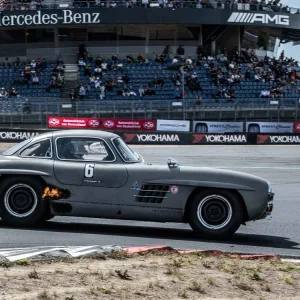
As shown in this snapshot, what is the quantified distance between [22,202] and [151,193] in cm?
184

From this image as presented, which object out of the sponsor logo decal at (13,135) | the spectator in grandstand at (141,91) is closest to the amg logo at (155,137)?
the sponsor logo decal at (13,135)

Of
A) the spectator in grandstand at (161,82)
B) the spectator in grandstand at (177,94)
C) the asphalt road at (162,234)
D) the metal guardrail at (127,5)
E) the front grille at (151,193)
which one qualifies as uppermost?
the metal guardrail at (127,5)

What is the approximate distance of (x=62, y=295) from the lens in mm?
6035

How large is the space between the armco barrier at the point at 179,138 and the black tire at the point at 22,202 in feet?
89.3

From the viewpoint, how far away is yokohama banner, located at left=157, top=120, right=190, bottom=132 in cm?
4219

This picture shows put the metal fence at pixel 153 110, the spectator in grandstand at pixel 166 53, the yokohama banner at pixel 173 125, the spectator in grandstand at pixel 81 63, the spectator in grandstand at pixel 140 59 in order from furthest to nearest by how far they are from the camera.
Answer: the spectator in grandstand at pixel 166 53
the spectator in grandstand at pixel 140 59
the spectator in grandstand at pixel 81 63
the yokohama banner at pixel 173 125
the metal fence at pixel 153 110

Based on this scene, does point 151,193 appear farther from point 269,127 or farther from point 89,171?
point 269,127

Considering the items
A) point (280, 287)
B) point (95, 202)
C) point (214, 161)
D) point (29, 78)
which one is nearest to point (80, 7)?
point (29, 78)

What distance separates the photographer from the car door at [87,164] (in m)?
10.3

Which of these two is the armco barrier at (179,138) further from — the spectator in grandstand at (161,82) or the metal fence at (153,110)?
the spectator in grandstand at (161,82)

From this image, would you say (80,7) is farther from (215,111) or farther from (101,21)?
(215,111)

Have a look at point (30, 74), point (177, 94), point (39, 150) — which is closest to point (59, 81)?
point (30, 74)

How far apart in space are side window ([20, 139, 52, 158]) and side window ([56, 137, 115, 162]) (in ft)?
0.47

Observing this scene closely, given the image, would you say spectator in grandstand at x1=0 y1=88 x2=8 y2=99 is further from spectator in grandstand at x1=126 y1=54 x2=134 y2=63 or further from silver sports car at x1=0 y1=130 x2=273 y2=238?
silver sports car at x1=0 y1=130 x2=273 y2=238
